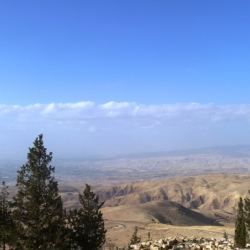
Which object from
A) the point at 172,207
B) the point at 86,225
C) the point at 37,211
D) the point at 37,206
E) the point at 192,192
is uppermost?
the point at 37,206

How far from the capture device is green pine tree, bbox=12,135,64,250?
17.8 metres

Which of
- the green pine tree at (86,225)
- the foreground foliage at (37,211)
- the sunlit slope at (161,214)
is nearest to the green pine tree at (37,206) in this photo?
the foreground foliage at (37,211)

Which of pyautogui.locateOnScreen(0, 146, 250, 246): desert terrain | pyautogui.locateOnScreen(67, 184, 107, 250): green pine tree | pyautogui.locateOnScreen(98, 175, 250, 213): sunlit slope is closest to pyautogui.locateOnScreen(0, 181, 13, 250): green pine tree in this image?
pyautogui.locateOnScreen(67, 184, 107, 250): green pine tree

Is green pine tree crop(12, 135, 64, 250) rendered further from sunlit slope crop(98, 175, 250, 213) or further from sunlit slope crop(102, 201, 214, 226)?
sunlit slope crop(98, 175, 250, 213)

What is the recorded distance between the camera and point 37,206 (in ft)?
60.5

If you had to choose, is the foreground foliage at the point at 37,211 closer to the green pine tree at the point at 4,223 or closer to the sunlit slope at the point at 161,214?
the green pine tree at the point at 4,223

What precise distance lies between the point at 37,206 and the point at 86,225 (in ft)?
17.4

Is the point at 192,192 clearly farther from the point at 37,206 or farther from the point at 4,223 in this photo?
the point at 37,206

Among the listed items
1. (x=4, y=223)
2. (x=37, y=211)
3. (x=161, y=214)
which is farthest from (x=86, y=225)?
(x=161, y=214)

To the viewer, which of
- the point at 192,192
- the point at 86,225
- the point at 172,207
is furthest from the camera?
the point at 192,192

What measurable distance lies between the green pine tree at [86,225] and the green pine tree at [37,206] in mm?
3180

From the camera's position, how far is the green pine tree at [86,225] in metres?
21.7

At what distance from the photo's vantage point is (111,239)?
50.3 meters

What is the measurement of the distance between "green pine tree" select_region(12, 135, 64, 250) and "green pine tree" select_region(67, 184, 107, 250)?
10.4 feet
